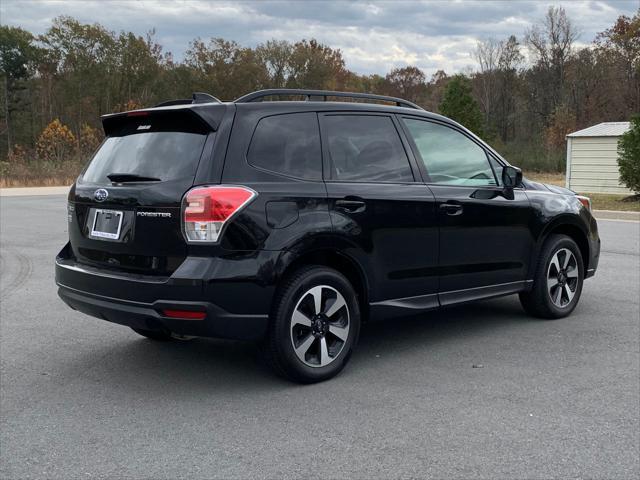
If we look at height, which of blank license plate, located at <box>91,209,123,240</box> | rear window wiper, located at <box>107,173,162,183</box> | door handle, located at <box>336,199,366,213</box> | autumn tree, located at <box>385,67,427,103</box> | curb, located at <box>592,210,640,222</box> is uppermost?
autumn tree, located at <box>385,67,427,103</box>

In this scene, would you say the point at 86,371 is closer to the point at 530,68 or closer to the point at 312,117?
the point at 312,117

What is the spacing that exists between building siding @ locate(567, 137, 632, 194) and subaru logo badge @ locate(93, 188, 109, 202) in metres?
23.6

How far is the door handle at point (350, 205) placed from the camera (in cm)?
455

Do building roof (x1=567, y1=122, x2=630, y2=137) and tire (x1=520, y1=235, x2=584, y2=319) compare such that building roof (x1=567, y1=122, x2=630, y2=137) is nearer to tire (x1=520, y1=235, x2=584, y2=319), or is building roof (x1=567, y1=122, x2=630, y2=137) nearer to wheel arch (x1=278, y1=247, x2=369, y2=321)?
tire (x1=520, y1=235, x2=584, y2=319)

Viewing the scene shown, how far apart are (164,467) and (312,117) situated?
249cm

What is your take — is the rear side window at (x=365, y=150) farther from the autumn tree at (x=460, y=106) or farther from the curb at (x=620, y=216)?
the autumn tree at (x=460, y=106)

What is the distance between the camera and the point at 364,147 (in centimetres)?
492

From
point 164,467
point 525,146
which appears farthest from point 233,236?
point 525,146

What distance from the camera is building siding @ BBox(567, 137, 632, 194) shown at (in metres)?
25.2

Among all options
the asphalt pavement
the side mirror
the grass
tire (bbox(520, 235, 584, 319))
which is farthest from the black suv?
the grass

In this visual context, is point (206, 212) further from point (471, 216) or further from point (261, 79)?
point (261, 79)

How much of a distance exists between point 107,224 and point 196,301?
91cm

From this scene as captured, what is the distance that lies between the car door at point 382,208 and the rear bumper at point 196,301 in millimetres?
764

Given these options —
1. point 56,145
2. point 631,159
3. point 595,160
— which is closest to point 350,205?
point 631,159
